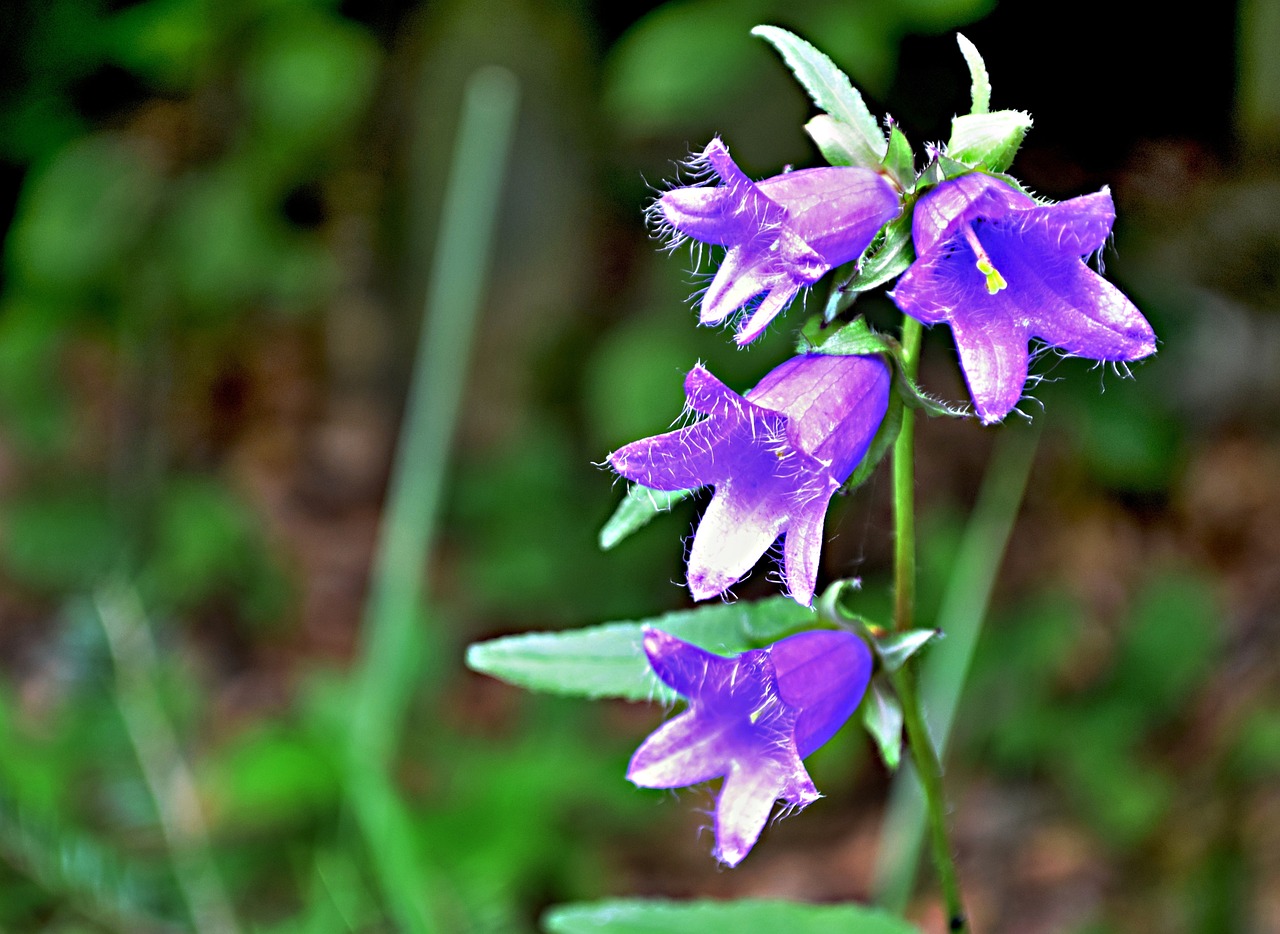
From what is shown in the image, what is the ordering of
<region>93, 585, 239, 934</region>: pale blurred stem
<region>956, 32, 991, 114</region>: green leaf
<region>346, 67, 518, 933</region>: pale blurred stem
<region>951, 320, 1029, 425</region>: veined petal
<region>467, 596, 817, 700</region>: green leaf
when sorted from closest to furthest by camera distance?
<region>951, 320, 1029, 425</region>: veined petal, <region>956, 32, 991, 114</region>: green leaf, <region>467, 596, 817, 700</region>: green leaf, <region>346, 67, 518, 933</region>: pale blurred stem, <region>93, 585, 239, 934</region>: pale blurred stem

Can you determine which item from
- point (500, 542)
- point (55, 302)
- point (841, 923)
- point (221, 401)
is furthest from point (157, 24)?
point (841, 923)

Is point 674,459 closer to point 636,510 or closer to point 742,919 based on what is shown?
point 636,510

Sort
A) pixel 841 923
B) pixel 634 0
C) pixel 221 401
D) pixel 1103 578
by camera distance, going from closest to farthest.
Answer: pixel 841 923
pixel 634 0
pixel 1103 578
pixel 221 401

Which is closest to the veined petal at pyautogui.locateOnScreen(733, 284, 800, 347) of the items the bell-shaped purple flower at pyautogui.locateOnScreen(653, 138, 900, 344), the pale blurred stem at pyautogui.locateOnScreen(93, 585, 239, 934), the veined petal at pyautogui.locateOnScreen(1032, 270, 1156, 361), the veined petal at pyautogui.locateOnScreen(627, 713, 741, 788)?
Answer: the bell-shaped purple flower at pyautogui.locateOnScreen(653, 138, 900, 344)

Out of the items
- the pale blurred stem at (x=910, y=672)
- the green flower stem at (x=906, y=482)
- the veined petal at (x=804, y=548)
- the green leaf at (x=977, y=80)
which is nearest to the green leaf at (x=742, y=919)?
the pale blurred stem at (x=910, y=672)

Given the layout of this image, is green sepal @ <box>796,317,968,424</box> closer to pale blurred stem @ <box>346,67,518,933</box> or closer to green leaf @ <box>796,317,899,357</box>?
green leaf @ <box>796,317,899,357</box>

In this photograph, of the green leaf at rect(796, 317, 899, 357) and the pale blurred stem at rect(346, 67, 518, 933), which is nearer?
the green leaf at rect(796, 317, 899, 357)

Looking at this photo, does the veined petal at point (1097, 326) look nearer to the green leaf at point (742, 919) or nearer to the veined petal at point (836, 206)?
the veined petal at point (836, 206)

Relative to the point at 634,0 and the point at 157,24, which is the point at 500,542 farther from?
the point at 157,24
